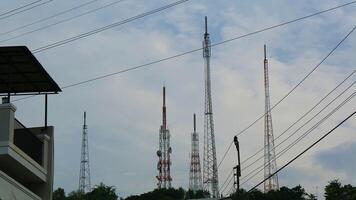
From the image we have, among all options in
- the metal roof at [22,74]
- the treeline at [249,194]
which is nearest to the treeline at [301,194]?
the treeline at [249,194]

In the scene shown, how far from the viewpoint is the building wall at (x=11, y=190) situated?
1709 centimetres

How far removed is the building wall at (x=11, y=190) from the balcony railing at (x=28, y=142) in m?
1.44

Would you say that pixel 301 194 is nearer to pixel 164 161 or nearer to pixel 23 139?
pixel 164 161

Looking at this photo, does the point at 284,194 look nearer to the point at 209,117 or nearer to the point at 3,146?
the point at 209,117

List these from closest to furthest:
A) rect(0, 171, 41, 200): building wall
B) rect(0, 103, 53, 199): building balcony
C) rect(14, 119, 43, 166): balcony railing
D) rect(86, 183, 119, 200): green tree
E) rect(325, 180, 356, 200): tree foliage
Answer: rect(0, 171, 41, 200): building wall
rect(0, 103, 53, 199): building balcony
rect(14, 119, 43, 166): balcony railing
rect(325, 180, 356, 200): tree foliage
rect(86, 183, 119, 200): green tree

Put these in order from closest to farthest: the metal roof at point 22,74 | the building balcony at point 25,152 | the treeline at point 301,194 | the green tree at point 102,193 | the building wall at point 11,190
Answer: the building wall at point 11,190, the building balcony at point 25,152, the metal roof at point 22,74, the treeline at point 301,194, the green tree at point 102,193

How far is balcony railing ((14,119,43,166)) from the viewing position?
1989 cm

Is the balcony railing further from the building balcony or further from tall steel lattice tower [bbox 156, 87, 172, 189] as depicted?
tall steel lattice tower [bbox 156, 87, 172, 189]

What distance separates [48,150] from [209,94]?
22436 mm

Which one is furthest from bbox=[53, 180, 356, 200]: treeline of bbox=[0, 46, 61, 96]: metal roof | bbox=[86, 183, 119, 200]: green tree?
bbox=[0, 46, 61, 96]: metal roof

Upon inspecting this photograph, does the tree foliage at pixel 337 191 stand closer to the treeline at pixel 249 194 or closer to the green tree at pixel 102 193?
the treeline at pixel 249 194

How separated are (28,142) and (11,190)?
2.84 metres

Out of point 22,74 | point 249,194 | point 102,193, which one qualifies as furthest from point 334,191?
point 22,74

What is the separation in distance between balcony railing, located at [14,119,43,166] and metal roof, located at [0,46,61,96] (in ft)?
5.50
